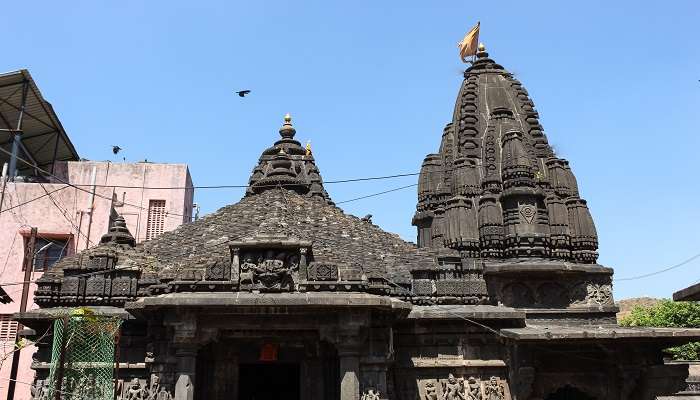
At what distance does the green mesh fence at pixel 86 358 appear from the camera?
37.3ft

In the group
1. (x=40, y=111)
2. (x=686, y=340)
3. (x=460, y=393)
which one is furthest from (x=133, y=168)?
(x=686, y=340)

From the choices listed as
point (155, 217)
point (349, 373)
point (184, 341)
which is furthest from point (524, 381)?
point (155, 217)

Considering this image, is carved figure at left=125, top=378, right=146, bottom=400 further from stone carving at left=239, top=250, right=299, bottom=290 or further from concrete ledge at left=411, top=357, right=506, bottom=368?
concrete ledge at left=411, top=357, right=506, bottom=368

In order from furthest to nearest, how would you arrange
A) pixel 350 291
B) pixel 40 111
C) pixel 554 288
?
pixel 40 111 < pixel 554 288 < pixel 350 291

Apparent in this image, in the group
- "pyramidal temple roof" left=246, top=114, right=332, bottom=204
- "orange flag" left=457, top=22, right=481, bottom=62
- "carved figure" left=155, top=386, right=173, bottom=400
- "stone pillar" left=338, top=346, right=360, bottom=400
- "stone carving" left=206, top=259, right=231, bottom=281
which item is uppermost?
"orange flag" left=457, top=22, right=481, bottom=62

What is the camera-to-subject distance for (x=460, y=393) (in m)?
13.5

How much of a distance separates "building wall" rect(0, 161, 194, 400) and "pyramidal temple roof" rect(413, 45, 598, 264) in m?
13.6

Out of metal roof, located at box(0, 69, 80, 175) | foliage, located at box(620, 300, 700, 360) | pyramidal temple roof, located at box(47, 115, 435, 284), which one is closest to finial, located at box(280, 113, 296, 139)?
pyramidal temple roof, located at box(47, 115, 435, 284)

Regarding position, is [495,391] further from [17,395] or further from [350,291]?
[17,395]

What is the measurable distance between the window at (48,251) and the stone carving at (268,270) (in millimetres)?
18121

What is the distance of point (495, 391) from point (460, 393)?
0.87m

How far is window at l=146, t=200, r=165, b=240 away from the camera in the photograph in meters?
29.3

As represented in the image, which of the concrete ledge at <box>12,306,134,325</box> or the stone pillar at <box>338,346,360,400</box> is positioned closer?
the stone pillar at <box>338,346,360,400</box>

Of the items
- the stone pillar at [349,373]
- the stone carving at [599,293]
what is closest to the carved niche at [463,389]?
the stone pillar at [349,373]
